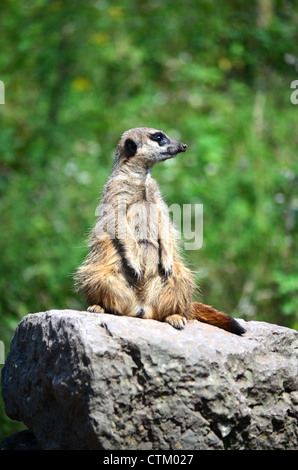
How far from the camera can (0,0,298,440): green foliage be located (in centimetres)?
782

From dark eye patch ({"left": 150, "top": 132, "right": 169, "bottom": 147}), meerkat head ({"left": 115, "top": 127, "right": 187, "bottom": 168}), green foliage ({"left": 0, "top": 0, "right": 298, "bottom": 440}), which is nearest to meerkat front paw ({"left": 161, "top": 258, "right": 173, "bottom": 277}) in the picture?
meerkat head ({"left": 115, "top": 127, "right": 187, "bottom": 168})

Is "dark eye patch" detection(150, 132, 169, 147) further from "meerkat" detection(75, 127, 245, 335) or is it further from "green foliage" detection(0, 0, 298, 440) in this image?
"green foliage" detection(0, 0, 298, 440)

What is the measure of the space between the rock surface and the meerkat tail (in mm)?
190

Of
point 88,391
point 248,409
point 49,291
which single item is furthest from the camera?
point 49,291

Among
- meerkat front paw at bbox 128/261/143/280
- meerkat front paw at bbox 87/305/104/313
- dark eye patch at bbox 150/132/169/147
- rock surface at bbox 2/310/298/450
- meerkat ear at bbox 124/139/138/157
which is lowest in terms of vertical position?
rock surface at bbox 2/310/298/450

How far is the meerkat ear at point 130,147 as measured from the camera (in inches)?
178

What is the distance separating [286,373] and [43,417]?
1525mm

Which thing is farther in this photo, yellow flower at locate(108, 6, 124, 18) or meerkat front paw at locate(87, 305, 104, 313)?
yellow flower at locate(108, 6, 124, 18)

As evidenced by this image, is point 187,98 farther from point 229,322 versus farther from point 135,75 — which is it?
point 229,322

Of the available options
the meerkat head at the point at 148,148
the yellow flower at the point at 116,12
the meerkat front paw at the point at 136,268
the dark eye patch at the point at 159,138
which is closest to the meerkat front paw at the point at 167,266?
the meerkat front paw at the point at 136,268

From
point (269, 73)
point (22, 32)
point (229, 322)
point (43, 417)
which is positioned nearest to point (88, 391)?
point (43, 417)

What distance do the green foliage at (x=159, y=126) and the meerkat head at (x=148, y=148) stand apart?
116 inches

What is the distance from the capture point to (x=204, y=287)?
795cm

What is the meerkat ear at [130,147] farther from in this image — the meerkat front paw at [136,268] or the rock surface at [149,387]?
the rock surface at [149,387]
